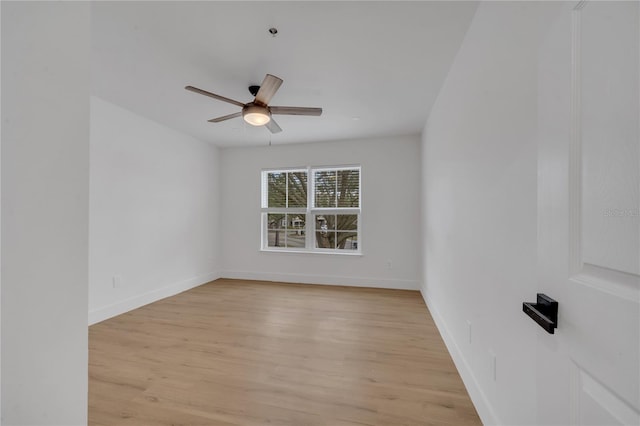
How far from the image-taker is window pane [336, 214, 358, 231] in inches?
176

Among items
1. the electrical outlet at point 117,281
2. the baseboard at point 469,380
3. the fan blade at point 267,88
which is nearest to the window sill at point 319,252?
the baseboard at point 469,380

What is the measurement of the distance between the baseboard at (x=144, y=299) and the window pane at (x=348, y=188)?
8.94 feet

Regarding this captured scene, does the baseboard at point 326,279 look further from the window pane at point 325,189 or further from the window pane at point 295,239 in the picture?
the window pane at point 325,189

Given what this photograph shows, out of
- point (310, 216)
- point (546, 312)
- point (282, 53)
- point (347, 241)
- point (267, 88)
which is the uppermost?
point (282, 53)

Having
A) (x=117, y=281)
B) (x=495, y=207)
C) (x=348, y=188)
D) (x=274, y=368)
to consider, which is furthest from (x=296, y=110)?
(x=117, y=281)

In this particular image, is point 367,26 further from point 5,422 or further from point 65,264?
point 5,422

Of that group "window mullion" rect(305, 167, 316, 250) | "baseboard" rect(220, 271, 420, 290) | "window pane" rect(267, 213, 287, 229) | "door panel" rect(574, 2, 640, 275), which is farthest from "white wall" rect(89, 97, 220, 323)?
"door panel" rect(574, 2, 640, 275)

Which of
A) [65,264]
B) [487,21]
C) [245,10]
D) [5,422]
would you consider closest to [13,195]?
[65,264]

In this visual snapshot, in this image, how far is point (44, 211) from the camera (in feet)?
2.30

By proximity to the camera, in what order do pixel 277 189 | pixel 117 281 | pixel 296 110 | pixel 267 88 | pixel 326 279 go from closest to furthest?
1. pixel 267 88
2. pixel 296 110
3. pixel 117 281
4. pixel 326 279
5. pixel 277 189

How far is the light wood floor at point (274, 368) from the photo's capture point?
154cm

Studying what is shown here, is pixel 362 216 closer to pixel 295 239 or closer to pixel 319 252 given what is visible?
pixel 319 252

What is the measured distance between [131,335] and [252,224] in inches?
101

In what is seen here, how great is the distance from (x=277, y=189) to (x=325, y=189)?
0.91m
